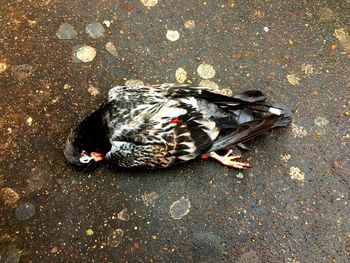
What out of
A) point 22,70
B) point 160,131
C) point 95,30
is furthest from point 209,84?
point 22,70

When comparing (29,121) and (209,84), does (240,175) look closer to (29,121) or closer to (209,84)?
(209,84)

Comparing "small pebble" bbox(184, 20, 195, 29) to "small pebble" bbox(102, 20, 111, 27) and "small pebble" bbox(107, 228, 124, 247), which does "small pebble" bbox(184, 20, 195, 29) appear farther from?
"small pebble" bbox(107, 228, 124, 247)

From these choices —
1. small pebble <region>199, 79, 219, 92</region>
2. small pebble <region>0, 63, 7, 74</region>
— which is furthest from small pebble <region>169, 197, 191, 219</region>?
small pebble <region>0, 63, 7, 74</region>

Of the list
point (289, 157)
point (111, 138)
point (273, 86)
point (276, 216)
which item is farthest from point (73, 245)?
point (273, 86)

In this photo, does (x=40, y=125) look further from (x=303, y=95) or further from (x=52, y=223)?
(x=303, y=95)

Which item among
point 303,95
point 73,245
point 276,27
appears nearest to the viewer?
point 73,245

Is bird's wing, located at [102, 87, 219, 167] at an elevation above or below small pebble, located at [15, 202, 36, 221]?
above
